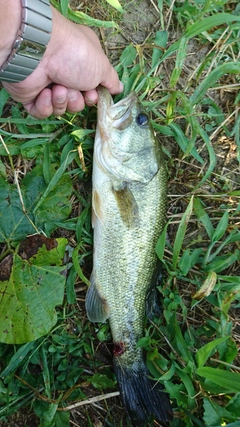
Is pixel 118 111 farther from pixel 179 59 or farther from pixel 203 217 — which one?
pixel 203 217

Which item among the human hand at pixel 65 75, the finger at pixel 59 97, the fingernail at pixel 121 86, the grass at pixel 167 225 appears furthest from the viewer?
the fingernail at pixel 121 86

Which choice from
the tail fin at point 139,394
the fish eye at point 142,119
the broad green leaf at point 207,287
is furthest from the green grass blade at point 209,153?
the tail fin at point 139,394

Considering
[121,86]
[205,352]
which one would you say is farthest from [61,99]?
[205,352]

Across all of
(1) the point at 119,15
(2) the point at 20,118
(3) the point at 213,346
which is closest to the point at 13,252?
(2) the point at 20,118

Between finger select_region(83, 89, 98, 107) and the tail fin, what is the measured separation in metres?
1.84

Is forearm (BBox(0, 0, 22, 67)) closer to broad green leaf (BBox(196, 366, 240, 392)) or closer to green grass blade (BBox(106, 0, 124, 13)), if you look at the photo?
green grass blade (BBox(106, 0, 124, 13))

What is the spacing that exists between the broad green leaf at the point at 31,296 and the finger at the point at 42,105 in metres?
0.86

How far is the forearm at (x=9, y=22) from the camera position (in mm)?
2051

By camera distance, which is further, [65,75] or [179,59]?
[179,59]

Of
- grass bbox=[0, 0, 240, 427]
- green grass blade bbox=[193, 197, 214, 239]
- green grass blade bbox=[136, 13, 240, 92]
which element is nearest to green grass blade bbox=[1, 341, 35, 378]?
grass bbox=[0, 0, 240, 427]

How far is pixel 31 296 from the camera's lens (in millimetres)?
2707

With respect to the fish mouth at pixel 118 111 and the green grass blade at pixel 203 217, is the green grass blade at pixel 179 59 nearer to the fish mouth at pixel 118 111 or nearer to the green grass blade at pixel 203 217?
the fish mouth at pixel 118 111

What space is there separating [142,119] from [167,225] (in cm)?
75

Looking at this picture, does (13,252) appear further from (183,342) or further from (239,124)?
(239,124)
